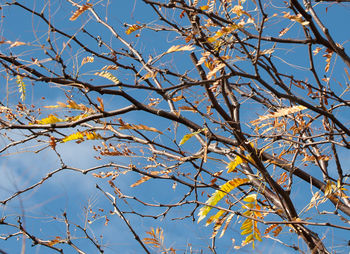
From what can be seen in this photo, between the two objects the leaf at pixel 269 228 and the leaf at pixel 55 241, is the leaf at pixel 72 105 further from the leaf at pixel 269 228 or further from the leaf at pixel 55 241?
the leaf at pixel 269 228

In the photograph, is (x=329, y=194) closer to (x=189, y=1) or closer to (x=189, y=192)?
(x=189, y=192)

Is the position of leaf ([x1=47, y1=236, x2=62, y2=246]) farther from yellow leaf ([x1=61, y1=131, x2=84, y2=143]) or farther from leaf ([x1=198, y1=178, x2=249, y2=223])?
leaf ([x1=198, y1=178, x2=249, y2=223])

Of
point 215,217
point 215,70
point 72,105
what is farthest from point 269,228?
point 72,105

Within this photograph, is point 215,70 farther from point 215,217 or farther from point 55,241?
point 55,241

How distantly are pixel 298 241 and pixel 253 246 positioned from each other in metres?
0.36

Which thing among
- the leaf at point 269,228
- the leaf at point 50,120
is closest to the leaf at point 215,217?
the leaf at point 269,228

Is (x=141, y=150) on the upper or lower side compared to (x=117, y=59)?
lower

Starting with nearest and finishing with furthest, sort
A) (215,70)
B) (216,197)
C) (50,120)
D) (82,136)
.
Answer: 1. (215,70)
2. (50,120)
3. (82,136)
4. (216,197)

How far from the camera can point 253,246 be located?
3.21 meters

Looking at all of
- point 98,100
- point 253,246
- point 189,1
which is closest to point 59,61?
point 98,100

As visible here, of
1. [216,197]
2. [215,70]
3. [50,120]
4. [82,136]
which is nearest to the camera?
[215,70]

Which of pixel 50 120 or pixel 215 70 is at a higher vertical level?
pixel 50 120

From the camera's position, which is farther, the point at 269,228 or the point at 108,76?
the point at 269,228

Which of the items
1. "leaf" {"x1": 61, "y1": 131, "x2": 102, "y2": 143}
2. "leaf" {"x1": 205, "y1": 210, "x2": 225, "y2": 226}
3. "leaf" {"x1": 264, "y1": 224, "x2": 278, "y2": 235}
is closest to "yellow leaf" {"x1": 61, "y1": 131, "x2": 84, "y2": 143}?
"leaf" {"x1": 61, "y1": 131, "x2": 102, "y2": 143}
